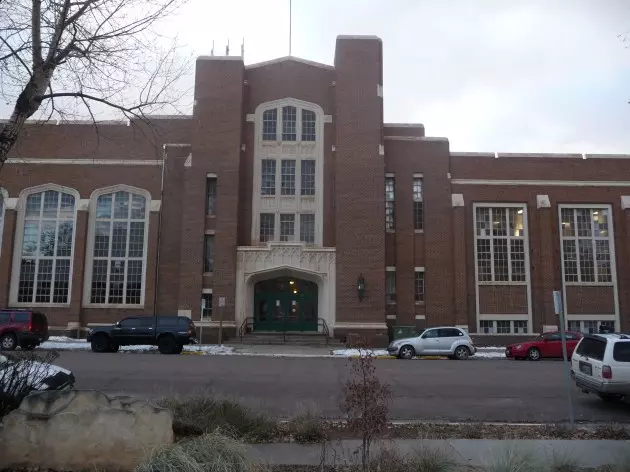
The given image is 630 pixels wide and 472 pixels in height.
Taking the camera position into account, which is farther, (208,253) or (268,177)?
(268,177)

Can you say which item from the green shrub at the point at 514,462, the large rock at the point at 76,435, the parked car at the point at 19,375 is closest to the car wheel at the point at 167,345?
the parked car at the point at 19,375

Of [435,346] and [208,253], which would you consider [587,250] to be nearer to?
[435,346]

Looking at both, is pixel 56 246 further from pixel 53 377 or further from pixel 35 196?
pixel 53 377

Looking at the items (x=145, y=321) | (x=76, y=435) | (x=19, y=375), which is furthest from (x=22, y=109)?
(x=145, y=321)

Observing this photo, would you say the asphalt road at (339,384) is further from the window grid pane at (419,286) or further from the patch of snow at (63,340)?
the window grid pane at (419,286)

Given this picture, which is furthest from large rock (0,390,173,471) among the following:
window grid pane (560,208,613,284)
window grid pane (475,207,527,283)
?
window grid pane (560,208,613,284)

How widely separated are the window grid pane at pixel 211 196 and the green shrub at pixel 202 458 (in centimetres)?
2764

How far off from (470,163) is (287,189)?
37.2 ft

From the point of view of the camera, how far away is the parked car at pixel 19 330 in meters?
25.3

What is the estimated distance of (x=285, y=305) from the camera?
111ft

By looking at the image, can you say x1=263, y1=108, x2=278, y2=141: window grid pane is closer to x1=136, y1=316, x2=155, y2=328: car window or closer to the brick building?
the brick building

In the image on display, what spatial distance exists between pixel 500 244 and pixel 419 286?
18.7 feet

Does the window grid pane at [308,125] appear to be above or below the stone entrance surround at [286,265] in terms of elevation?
above

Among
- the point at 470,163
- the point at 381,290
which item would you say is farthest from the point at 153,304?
the point at 470,163
